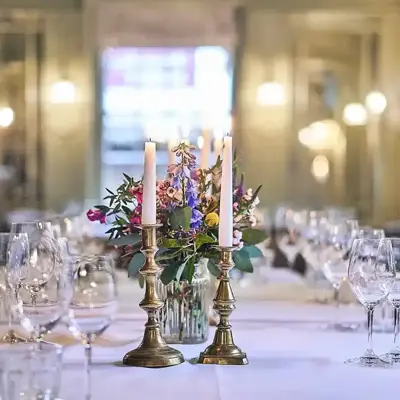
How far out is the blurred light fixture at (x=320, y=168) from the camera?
240 inches

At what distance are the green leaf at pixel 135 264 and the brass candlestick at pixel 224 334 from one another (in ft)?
0.53

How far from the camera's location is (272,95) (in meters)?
6.07

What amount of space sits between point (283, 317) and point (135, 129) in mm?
4396

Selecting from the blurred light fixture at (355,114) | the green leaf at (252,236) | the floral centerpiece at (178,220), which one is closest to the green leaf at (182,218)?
the floral centerpiece at (178,220)

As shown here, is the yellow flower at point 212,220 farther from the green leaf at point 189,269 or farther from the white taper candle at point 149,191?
the white taper candle at point 149,191

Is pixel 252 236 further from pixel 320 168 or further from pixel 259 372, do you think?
pixel 320 168

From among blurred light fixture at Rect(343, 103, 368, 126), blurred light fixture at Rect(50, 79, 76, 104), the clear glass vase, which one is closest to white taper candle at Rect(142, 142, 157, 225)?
the clear glass vase

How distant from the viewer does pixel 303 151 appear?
6082 mm

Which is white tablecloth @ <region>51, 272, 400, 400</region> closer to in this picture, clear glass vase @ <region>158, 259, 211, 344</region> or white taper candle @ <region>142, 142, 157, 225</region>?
clear glass vase @ <region>158, 259, 211, 344</region>

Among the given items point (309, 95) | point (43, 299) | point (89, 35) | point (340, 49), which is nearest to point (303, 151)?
point (309, 95)

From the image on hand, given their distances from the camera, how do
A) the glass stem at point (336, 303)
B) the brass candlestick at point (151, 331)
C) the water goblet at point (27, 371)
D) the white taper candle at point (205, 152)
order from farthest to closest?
the white taper candle at point (205, 152) → the glass stem at point (336, 303) → the brass candlestick at point (151, 331) → the water goblet at point (27, 371)

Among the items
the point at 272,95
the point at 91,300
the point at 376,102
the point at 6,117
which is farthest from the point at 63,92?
the point at 91,300

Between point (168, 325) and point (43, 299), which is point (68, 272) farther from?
point (168, 325)

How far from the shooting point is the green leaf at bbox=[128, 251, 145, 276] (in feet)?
4.99
